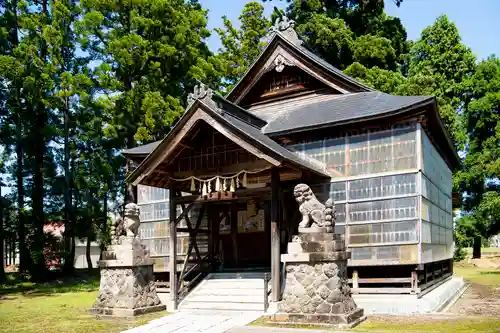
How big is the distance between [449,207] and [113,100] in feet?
57.7

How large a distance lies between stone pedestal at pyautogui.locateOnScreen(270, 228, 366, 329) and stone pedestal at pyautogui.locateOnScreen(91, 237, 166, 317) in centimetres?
414

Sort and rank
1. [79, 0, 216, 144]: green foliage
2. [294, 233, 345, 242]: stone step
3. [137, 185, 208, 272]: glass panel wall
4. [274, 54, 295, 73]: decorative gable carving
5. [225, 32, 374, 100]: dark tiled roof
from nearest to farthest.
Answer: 1. [294, 233, 345, 242]: stone step
2. [225, 32, 374, 100]: dark tiled roof
3. [137, 185, 208, 272]: glass panel wall
4. [274, 54, 295, 73]: decorative gable carving
5. [79, 0, 216, 144]: green foliage

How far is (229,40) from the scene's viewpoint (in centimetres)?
3622

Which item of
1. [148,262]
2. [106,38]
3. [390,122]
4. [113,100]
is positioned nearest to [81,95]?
[113,100]

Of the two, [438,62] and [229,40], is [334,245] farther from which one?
[438,62]

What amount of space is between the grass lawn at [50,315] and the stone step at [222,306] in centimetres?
91

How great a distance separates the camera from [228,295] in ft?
47.2

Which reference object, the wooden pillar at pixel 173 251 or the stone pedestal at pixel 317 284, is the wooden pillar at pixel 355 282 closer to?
the stone pedestal at pixel 317 284

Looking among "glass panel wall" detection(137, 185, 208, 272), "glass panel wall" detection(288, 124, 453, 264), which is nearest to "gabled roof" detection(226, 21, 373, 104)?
"glass panel wall" detection(288, 124, 453, 264)

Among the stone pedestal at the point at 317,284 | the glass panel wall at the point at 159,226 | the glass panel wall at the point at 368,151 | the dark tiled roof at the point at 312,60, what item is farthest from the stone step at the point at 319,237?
the dark tiled roof at the point at 312,60

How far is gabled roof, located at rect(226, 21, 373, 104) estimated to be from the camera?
688 inches

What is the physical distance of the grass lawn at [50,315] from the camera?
12.0 m

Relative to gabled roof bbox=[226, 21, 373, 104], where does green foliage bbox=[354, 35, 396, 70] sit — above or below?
above

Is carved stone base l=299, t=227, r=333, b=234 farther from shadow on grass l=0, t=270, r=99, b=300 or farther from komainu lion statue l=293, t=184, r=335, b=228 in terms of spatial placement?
shadow on grass l=0, t=270, r=99, b=300
